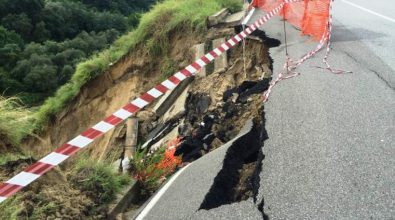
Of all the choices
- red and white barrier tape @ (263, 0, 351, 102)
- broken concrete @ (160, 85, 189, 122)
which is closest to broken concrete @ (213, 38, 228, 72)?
broken concrete @ (160, 85, 189, 122)

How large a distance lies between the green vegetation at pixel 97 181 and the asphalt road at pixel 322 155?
22.0 inches

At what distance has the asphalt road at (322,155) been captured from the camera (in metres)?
3.98

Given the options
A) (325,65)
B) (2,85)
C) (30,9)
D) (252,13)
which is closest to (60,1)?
(30,9)

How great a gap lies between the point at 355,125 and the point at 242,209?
2013 mm

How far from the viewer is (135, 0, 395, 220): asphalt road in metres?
3.98

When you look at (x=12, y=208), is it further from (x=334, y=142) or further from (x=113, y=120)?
(x=334, y=142)

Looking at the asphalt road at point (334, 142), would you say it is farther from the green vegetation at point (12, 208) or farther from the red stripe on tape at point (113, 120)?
the green vegetation at point (12, 208)

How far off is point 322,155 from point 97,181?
106 inches

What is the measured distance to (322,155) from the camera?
4.76m

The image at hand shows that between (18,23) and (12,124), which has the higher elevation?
(12,124)

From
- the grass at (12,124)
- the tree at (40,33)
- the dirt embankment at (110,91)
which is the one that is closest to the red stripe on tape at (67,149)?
the grass at (12,124)

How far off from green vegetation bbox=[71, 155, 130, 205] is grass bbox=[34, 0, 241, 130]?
6909mm

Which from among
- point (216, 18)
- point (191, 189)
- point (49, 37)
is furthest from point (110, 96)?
point (49, 37)

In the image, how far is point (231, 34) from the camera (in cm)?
1120
